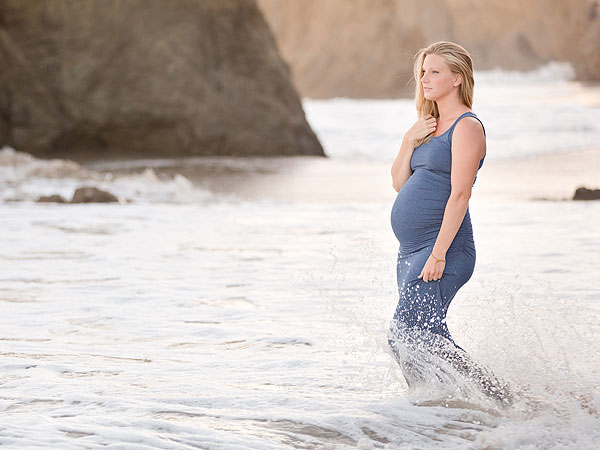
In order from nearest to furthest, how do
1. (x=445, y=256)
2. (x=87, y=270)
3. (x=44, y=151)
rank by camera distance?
1. (x=445, y=256)
2. (x=87, y=270)
3. (x=44, y=151)

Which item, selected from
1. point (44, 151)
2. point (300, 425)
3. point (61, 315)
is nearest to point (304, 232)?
point (61, 315)

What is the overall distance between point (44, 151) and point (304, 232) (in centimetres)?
938

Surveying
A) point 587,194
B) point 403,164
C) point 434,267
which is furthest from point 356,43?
point 434,267

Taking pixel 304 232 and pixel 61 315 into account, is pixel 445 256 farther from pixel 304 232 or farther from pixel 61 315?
pixel 304 232

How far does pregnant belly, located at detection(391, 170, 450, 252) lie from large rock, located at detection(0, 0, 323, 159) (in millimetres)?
13325

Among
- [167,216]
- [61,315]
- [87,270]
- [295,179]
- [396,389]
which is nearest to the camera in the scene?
[396,389]

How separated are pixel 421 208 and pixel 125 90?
14133 mm

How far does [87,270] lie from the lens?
6250 mm

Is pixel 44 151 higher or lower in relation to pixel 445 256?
lower

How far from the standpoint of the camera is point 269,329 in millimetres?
4734

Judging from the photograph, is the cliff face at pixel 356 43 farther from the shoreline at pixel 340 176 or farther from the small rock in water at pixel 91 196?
the small rock in water at pixel 91 196

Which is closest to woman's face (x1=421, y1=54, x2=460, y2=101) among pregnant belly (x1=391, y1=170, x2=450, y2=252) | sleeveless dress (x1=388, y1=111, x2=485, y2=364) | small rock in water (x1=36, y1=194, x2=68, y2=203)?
sleeveless dress (x1=388, y1=111, x2=485, y2=364)

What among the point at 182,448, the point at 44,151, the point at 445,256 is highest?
the point at 445,256

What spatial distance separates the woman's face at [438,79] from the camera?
3.33 metres
